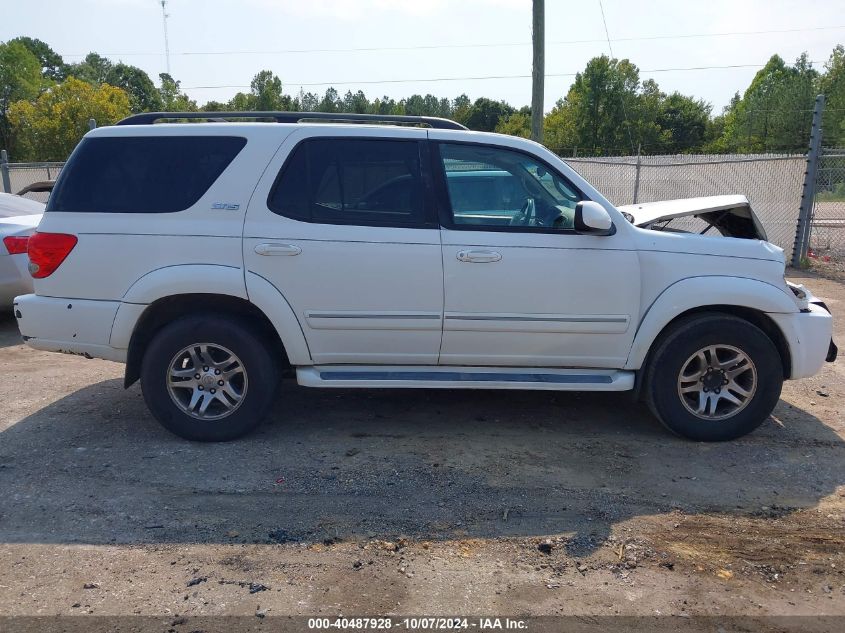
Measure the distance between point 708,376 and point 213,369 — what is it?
322 cm

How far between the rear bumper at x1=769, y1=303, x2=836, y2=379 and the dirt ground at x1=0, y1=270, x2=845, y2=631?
509 millimetres

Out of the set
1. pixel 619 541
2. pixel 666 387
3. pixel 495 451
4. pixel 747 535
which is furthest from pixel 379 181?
pixel 747 535

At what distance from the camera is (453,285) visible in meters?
4.75

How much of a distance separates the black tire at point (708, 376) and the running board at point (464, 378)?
0.22 m

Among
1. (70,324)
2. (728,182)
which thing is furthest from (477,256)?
(728,182)

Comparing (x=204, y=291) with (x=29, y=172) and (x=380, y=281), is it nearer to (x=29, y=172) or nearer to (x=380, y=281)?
(x=380, y=281)

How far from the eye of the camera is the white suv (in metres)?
4.74

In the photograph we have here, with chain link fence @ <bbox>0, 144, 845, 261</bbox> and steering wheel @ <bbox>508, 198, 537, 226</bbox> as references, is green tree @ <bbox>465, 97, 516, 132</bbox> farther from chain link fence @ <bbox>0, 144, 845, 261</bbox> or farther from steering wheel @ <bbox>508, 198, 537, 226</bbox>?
steering wheel @ <bbox>508, 198, 537, 226</bbox>

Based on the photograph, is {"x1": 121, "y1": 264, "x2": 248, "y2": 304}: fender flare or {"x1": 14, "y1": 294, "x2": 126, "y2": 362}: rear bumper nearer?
{"x1": 121, "y1": 264, "x2": 248, "y2": 304}: fender flare

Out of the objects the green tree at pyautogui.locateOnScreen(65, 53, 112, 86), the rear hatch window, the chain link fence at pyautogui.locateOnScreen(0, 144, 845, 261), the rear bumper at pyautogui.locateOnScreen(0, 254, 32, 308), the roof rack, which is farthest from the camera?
the green tree at pyautogui.locateOnScreen(65, 53, 112, 86)

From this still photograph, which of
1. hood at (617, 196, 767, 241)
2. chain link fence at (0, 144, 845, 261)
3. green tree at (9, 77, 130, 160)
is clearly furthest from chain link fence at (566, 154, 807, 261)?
green tree at (9, 77, 130, 160)

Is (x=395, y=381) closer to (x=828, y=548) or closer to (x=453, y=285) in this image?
(x=453, y=285)

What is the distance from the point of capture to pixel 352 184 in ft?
15.9

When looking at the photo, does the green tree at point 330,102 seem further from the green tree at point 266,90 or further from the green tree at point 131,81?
the green tree at point 131,81
